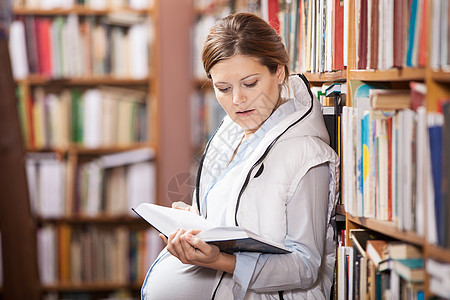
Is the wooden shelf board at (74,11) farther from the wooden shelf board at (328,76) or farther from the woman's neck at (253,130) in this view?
the woman's neck at (253,130)

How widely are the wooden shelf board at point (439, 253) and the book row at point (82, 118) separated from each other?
249cm

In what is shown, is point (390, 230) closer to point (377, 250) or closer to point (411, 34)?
point (377, 250)

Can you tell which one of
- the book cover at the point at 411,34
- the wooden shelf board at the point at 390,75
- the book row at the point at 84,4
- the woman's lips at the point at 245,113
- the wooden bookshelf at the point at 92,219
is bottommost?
the wooden bookshelf at the point at 92,219

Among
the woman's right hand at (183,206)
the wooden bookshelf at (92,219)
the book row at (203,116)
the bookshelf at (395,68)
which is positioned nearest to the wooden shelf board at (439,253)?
the bookshelf at (395,68)

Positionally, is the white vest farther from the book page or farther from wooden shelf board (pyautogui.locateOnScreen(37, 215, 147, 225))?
wooden shelf board (pyautogui.locateOnScreen(37, 215, 147, 225))

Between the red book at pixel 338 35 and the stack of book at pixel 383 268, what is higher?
the red book at pixel 338 35

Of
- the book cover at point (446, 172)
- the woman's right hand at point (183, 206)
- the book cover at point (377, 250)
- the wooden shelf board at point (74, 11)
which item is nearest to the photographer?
the book cover at point (446, 172)

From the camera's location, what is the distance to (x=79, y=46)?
3.20 m

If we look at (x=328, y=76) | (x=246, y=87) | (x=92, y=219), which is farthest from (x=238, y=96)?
(x=92, y=219)

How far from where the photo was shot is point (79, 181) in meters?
3.22

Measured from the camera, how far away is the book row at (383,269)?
0.99m

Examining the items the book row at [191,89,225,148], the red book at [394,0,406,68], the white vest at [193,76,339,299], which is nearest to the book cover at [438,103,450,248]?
the red book at [394,0,406,68]

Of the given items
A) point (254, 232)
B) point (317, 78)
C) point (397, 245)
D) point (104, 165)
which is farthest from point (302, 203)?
point (104, 165)

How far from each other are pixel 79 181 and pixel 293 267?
7.00 feet
